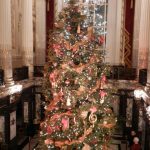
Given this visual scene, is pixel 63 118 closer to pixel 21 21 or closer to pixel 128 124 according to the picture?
pixel 128 124

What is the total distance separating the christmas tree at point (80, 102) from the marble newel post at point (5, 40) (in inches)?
101

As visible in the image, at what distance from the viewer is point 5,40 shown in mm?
10898

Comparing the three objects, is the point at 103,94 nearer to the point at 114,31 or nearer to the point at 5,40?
the point at 5,40

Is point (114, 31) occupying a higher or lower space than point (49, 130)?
higher

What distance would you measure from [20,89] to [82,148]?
14.6 ft

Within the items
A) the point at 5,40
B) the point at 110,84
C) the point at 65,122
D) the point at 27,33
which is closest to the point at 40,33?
the point at 27,33

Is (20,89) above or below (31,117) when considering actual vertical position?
above

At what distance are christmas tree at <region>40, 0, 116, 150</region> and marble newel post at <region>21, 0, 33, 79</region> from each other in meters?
4.95

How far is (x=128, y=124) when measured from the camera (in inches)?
545

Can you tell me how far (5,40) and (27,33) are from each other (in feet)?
10.9

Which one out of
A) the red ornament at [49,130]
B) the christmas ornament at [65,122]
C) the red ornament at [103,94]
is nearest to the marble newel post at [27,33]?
the red ornament at [49,130]

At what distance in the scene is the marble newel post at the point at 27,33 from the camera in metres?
14.0

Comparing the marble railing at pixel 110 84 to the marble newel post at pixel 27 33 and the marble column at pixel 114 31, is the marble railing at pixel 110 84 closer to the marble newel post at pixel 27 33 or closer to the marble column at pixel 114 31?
the marble newel post at pixel 27 33

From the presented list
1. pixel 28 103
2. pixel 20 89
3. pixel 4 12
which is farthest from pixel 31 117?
pixel 4 12
